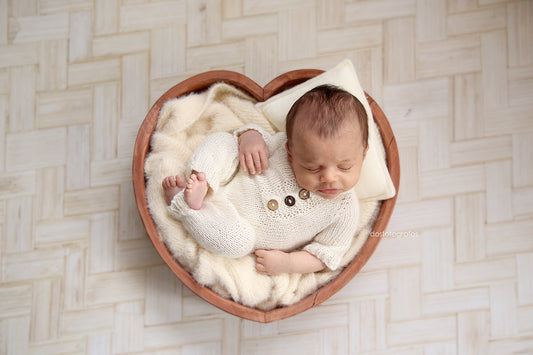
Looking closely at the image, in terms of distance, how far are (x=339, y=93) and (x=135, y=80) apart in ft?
2.45

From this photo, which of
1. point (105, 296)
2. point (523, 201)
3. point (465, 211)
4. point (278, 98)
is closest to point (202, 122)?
point (278, 98)

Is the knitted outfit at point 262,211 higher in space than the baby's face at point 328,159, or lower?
lower

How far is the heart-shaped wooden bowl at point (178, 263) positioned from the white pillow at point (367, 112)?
0.10ft

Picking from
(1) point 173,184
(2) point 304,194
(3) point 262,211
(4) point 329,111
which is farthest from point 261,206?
(4) point 329,111

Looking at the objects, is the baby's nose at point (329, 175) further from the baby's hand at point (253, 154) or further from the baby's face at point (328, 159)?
the baby's hand at point (253, 154)

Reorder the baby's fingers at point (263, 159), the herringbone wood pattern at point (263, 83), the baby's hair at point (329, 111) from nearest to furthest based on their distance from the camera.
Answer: the baby's hair at point (329, 111)
the baby's fingers at point (263, 159)
the herringbone wood pattern at point (263, 83)

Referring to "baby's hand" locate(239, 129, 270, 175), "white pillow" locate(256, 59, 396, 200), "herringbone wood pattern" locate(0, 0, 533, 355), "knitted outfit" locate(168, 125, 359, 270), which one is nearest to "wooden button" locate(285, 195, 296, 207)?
"knitted outfit" locate(168, 125, 359, 270)

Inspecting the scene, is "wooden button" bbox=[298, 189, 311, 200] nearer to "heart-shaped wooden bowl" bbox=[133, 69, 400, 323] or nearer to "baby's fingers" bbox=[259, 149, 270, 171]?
"baby's fingers" bbox=[259, 149, 270, 171]

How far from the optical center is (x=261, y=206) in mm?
1395

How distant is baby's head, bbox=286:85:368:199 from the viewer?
1165mm

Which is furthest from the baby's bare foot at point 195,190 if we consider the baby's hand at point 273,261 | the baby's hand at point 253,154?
the baby's hand at point 273,261

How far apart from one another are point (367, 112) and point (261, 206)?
38 cm

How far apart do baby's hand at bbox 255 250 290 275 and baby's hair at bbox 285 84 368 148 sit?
1.32 ft

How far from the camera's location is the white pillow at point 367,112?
141 centimetres
